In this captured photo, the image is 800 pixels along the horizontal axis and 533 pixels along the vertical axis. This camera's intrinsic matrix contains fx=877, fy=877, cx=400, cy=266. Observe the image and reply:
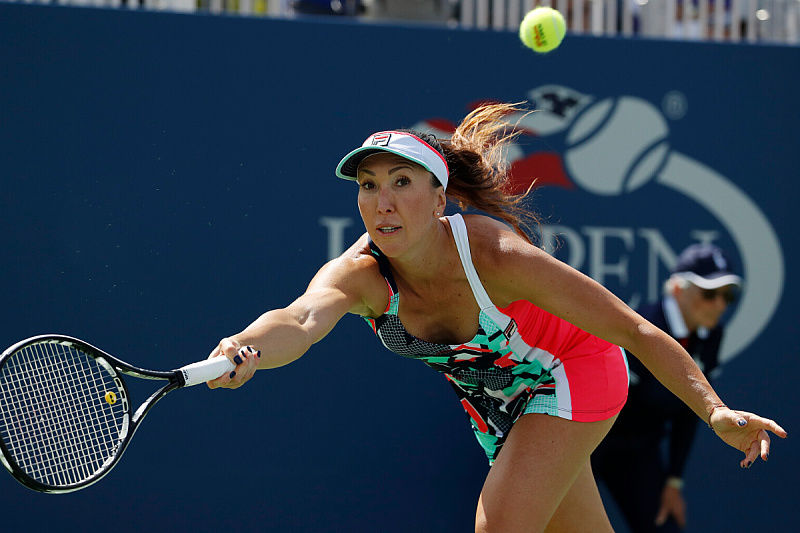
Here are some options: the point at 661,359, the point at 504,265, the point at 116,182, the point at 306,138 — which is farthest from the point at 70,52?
the point at 661,359

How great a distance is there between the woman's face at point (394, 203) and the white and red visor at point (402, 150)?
3 cm

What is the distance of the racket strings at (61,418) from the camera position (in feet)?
8.01

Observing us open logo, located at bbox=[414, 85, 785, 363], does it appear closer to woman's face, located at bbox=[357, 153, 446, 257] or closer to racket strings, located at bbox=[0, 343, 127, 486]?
woman's face, located at bbox=[357, 153, 446, 257]

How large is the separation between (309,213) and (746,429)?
2462mm

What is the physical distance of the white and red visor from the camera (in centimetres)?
260

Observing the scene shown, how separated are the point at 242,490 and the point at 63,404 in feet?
5.31

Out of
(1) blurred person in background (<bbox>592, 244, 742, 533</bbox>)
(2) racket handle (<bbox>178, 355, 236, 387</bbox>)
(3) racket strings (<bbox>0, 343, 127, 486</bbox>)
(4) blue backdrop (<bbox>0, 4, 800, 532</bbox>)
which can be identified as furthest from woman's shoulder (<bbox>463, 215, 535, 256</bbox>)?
(4) blue backdrop (<bbox>0, 4, 800, 532</bbox>)

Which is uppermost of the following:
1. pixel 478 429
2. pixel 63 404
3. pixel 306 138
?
pixel 306 138

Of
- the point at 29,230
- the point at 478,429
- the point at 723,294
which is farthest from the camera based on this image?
the point at 29,230

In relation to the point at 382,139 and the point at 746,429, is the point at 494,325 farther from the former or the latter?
the point at 746,429

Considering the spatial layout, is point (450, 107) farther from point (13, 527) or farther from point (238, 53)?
→ point (13, 527)

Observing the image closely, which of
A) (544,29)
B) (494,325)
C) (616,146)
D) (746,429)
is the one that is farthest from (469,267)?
(616,146)

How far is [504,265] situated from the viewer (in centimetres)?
267

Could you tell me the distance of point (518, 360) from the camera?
295 centimetres
